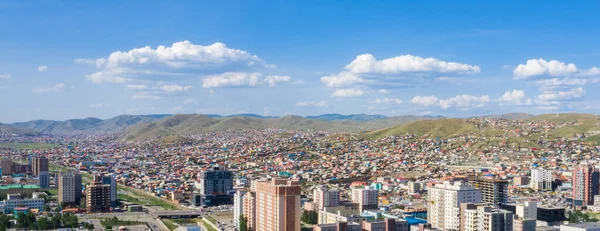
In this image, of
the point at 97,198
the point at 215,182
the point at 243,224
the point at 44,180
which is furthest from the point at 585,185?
the point at 44,180

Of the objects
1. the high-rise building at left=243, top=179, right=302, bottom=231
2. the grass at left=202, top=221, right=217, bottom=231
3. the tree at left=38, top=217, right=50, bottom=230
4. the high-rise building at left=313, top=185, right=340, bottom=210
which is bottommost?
the grass at left=202, top=221, right=217, bottom=231

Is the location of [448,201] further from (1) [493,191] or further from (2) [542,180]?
(2) [542,180]

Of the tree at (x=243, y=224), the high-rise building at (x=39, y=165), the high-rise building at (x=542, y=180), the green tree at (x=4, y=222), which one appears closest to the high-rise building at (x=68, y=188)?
the green tree at (x=4, y=222)

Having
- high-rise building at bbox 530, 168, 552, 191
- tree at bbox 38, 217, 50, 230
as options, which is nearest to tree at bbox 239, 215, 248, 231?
tree at bbox 38, 217, 50, 230

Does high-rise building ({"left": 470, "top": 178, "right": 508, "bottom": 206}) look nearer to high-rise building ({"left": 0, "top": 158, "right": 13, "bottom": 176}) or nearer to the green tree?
the green tree

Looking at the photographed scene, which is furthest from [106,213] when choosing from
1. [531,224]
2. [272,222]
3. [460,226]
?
[531,224]

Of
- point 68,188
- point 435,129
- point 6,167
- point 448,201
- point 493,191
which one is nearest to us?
point 448,201
